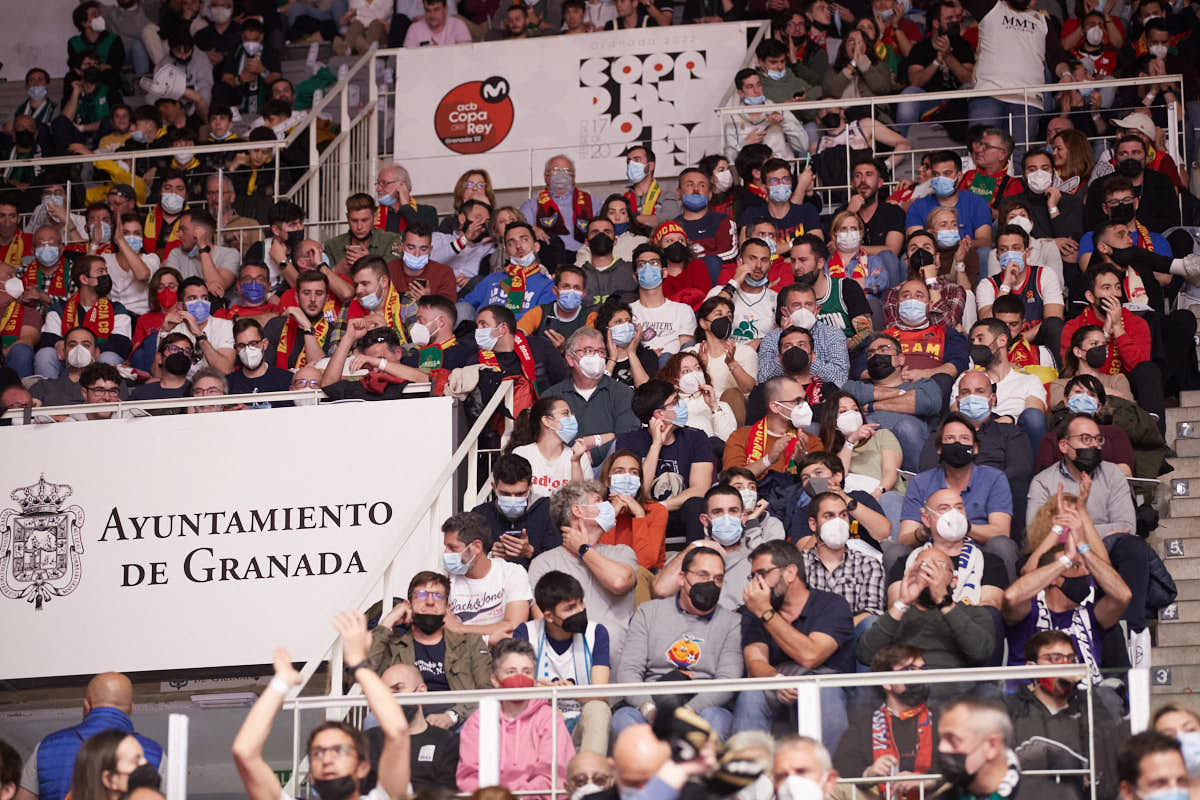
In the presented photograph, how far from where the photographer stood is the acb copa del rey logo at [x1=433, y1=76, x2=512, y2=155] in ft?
52.9

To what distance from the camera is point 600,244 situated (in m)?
13.0

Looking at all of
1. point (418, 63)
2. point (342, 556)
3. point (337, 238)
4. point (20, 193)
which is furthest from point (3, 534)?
point (418, 63)

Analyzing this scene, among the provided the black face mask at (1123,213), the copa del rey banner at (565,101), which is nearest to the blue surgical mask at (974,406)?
the black face mask at (1123,213)

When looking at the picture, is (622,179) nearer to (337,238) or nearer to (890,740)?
(337,238)

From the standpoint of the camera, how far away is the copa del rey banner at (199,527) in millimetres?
11305

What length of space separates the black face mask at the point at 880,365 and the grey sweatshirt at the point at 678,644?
247 centimetres

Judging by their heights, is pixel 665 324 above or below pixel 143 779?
above

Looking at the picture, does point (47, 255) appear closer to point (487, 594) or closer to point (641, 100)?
point (641, 100)

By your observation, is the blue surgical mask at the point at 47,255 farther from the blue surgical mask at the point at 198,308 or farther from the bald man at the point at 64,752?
the bald man at the point at 64,752

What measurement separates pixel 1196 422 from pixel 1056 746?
4.42m

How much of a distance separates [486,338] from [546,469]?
1.21 m

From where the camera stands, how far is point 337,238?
14.1m

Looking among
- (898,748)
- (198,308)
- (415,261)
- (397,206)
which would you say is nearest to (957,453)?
(898,748)

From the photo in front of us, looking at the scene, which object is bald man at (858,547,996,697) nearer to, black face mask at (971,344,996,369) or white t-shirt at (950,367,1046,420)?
white t-shirt at (950,367,1046,420)
